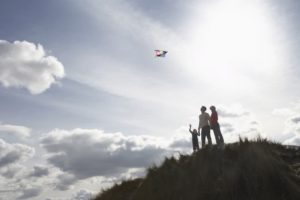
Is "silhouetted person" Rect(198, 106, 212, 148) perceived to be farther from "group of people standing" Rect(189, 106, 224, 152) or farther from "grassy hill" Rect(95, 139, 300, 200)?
"grassy hill" Rect(95, 139, 300, 200)

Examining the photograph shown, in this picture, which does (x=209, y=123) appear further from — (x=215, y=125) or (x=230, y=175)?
(x=230, y=175)

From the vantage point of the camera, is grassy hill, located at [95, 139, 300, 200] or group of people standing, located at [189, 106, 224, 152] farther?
group of people standing, located at [189, 106, 224, 152]

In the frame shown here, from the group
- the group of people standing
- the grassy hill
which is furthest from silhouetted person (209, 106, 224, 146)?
the grassy hill

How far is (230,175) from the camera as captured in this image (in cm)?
1503

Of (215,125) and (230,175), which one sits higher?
(215,125)

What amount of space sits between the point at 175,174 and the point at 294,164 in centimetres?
478

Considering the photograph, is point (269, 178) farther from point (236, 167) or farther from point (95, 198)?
point (95, 198)

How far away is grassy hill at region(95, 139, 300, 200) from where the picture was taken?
14211 mm

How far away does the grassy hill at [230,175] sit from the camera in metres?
14.2

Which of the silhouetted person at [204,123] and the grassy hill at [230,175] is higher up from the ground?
the silhouetted person at [204,123]

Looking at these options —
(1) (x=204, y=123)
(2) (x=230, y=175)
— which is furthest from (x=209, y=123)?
(2) (x=230, y=175)

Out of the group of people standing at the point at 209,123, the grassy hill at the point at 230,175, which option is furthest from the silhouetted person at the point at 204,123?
the grassy hill at the point at 230,175

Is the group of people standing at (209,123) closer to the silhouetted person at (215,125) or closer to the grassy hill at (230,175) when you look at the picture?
the silhouetted person at (215,125)

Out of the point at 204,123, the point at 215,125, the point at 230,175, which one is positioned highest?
the point at 204,123
